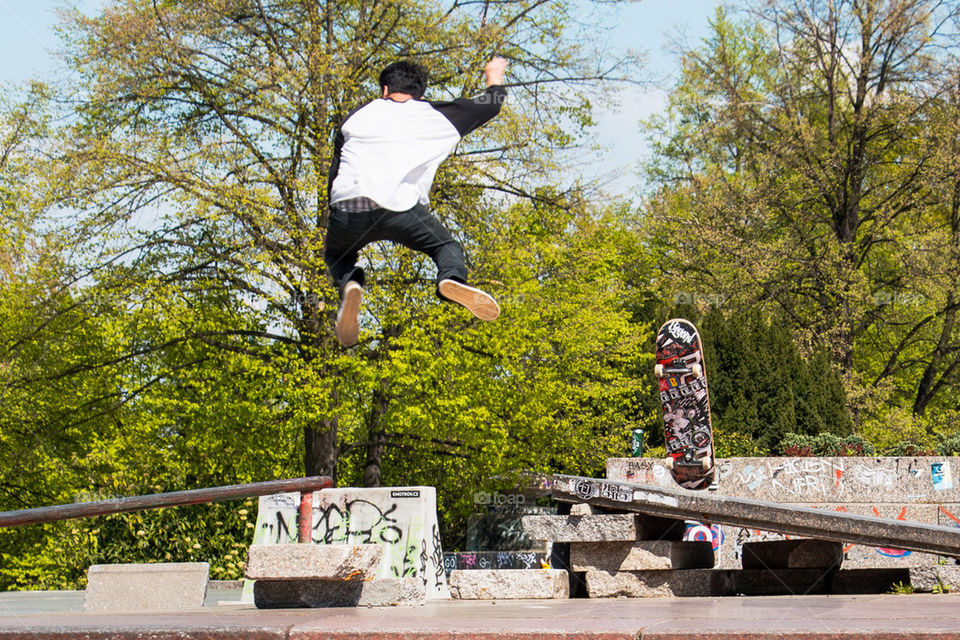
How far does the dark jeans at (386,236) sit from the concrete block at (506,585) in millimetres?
4238

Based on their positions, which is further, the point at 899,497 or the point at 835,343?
the point at 835,343

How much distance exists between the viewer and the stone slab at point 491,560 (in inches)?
794

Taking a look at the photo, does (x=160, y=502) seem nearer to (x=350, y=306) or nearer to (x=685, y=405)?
(x=350, y=306)

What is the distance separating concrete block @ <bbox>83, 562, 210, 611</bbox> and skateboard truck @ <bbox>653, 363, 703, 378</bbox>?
6.09 m

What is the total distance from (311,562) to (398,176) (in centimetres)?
309

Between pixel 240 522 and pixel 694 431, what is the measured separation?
11543 millimetres

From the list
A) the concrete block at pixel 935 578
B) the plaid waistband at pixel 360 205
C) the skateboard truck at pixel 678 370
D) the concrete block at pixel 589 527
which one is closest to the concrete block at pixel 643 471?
the skateboard truck at pixel 678 370

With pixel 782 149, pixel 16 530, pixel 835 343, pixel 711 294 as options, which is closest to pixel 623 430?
pixel 711 294

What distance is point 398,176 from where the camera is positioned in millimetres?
6000

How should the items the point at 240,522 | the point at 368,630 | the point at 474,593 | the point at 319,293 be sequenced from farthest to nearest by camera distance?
the point at 240,522 → the point at 319,293 → the point at 474,593 → the point at 368,630

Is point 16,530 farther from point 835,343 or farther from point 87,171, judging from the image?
point 835,343

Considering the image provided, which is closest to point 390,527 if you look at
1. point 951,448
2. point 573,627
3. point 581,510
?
point 581,510

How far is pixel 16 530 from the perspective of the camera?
89.9 feet

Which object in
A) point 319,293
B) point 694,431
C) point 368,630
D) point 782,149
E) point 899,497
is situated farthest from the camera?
point 782,149
